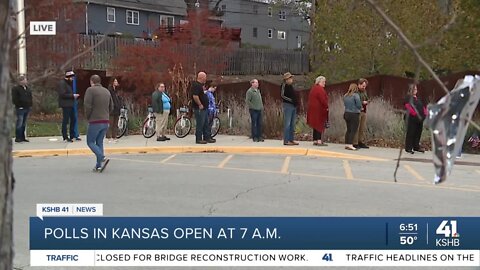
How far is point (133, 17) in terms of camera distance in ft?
179

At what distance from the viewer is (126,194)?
8.12 m

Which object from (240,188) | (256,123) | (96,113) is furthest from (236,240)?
(256,123)

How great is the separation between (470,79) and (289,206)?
5015mm

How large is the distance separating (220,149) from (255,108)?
1.71 m

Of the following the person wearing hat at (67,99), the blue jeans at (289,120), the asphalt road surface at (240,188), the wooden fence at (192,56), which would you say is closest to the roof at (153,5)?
the wooden fence at (192,56)

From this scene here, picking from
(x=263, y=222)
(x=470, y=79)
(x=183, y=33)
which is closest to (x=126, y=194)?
(x=263, y=222)

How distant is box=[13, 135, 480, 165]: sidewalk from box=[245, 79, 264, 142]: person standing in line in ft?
0.88

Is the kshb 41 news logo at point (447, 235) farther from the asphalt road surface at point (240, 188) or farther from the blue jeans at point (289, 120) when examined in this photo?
the blue jeans at point (289, 120)

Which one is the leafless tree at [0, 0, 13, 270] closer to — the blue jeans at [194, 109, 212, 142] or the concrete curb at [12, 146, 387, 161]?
the concrete curb at [12, 146, 387, 161]

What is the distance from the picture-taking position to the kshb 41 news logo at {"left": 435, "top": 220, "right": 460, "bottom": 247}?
13.9 ft

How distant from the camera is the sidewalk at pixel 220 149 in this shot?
1284cm

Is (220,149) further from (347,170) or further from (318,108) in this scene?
(347,170)

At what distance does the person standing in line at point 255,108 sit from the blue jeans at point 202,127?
1207mm

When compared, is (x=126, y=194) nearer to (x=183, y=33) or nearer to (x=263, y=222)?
(x=263, y=222)
